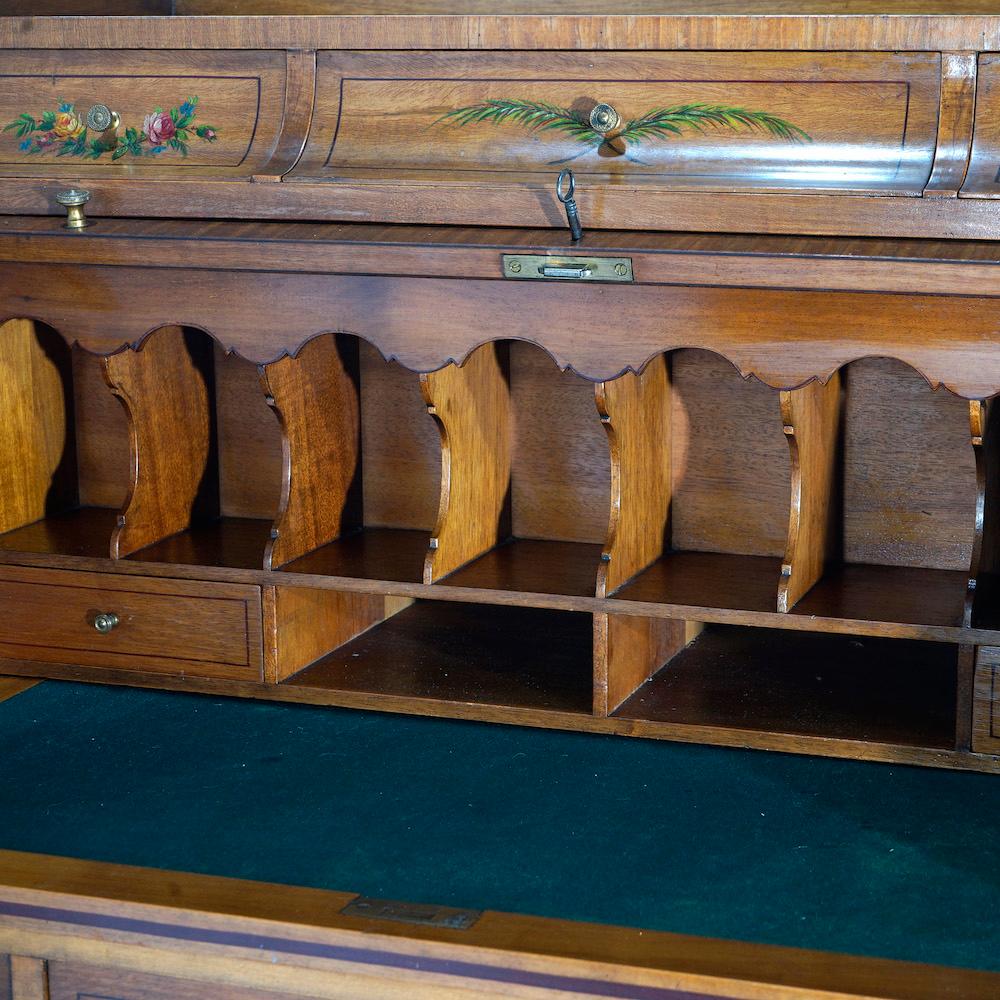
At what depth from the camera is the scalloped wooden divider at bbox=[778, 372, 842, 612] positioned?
8.59ft

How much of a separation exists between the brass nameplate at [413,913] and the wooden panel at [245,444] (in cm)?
152

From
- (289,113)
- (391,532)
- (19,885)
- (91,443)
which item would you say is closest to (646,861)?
(19,885)

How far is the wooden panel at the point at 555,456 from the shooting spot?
3.18 m

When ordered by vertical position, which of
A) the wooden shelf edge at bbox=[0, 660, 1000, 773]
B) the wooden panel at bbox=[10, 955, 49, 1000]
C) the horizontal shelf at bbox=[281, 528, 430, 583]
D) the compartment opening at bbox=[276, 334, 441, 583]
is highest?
the compartment opening at bbox=[276, 334, 441, 583]

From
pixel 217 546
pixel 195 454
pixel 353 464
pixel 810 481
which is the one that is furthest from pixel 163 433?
pixel 810 481

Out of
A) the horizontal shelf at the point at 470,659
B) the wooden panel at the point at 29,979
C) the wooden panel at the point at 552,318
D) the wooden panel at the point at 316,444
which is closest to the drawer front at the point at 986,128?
the wooden panel at the point at 552,318

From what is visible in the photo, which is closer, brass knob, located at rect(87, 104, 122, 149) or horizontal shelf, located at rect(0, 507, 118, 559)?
brass knob, located at rect(87, 104, 122, 149)

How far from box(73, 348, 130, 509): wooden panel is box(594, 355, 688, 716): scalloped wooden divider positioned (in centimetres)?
125

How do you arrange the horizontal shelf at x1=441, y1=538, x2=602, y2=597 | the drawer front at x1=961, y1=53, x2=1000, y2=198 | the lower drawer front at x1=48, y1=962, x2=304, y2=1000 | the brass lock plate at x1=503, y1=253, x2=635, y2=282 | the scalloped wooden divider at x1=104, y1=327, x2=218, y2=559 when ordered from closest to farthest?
the lower drawer front at x1=48, y1=962, x2=304, y2=1000 → the drawer front at x1=961, y1=53, x2=1000, y2=198 → the brass lock plate at x1=503, y1=253, x2=635, y2=282 → the horizontal shelf at x1=441, y1=538, x2=602, y2=597 → the scalloped wooden divider at x1=104, y1=327, x2=218, y2=559

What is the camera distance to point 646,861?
90.0 inches

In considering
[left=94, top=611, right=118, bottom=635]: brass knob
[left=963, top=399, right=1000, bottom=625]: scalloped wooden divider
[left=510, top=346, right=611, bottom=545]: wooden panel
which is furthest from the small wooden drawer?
[left=963, top=399, right=1000, bottom=625]: scalloped wooden divider

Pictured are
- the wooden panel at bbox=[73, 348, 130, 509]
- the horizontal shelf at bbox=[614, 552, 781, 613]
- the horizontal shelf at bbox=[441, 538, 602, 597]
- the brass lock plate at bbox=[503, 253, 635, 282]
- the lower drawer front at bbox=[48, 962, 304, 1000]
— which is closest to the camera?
the lower drawer front at bbox=[48, 962, 304, 1000]

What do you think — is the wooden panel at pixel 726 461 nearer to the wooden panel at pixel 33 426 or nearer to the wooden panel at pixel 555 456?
the wooden panel at pixel 555 456

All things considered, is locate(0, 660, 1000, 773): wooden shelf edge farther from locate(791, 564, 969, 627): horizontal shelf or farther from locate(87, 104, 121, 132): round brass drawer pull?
locate(87, 104, 121, 132): round brass drawer pull
